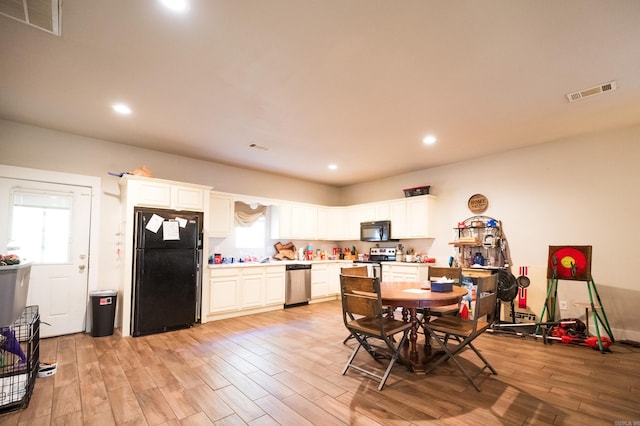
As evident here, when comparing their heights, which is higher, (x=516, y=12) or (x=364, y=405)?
(x=516, y=12)

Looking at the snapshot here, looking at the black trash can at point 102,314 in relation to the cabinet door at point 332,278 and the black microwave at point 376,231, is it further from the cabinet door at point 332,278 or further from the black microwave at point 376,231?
the black microwave at point 376,231

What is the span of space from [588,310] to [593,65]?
3.30 metres

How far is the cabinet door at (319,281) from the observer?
625 centimetres

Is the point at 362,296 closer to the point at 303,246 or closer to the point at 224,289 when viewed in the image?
the point at 224,289

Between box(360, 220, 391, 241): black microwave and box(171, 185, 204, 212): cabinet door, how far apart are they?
3518mm

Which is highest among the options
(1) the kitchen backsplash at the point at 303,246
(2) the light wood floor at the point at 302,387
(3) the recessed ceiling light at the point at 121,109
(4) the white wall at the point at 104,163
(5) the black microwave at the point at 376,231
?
(3) the recessed ceiling light at the point at 121,109

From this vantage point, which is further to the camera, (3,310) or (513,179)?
(513,179)

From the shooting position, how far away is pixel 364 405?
225cm

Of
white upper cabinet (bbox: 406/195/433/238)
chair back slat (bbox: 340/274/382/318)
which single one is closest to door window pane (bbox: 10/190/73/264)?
chair back slat (bbox: 340/274/382/318)

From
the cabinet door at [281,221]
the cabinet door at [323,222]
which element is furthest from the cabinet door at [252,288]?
the cabinet door at [323,222]

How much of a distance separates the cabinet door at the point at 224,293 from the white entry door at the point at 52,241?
1.69 meters

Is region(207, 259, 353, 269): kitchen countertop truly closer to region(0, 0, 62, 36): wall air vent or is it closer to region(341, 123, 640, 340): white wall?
region(341, 123, 640, 340): white wall

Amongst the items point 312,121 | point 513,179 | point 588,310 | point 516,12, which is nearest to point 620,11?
point 516,12

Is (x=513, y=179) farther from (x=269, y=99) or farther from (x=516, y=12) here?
(x=269, y=99)
